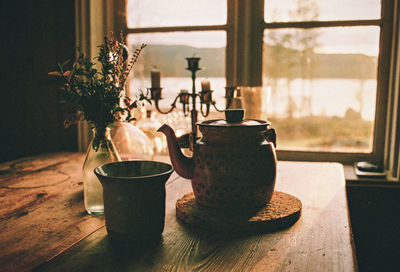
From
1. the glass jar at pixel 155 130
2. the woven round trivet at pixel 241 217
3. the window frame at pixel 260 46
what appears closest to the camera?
the woven round trivet at pixel 241 217

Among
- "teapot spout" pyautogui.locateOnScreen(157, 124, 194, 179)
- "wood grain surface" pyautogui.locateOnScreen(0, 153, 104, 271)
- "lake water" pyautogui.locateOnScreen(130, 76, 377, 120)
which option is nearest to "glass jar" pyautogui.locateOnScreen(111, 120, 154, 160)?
"wood grain surface" pyautogui.locateOnScreen(0, 153, 104, 271)

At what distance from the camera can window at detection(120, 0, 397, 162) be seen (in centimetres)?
196

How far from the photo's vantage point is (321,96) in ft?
6.77

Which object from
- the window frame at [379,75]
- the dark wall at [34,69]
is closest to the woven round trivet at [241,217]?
the window frame at [379,75]

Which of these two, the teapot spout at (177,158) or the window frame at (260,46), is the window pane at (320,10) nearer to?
the window frame at (260,46)

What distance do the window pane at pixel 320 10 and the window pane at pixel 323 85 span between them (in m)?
0.07

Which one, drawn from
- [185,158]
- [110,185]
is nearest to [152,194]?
[110,185]

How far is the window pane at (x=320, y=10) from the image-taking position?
1943 mm

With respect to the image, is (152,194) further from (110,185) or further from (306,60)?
(306,60)

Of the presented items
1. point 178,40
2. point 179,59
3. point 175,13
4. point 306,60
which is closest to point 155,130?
point 179,59

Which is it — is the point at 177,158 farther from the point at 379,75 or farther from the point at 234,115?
the point at 379,75

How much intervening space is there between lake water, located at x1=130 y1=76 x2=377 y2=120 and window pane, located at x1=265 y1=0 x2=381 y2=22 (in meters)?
0.35

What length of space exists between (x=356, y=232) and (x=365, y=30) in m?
1.07

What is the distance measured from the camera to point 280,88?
83.3 inches
